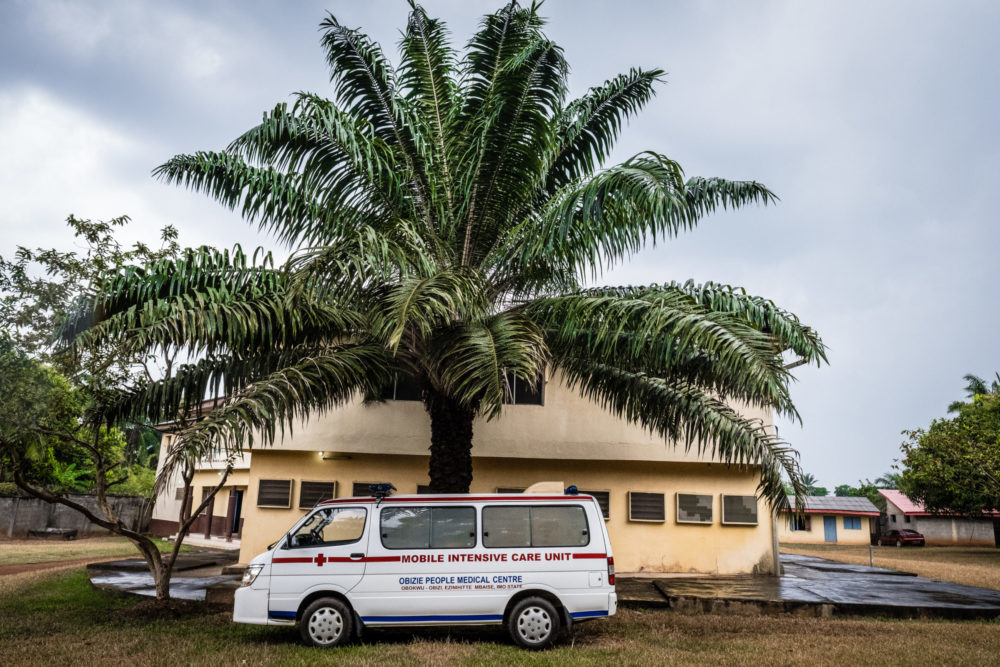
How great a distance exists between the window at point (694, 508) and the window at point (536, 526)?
7.87 m

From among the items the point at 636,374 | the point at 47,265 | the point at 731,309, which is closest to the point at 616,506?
the point at 636,374

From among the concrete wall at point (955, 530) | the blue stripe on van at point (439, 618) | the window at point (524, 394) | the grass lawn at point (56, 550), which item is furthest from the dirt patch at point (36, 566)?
the concrete wall at point (955, 530)

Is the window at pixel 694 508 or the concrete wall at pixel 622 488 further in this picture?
the window at pixel 694 508

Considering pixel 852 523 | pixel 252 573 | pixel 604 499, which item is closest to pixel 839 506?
pixel 852 523

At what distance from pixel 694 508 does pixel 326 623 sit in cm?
984

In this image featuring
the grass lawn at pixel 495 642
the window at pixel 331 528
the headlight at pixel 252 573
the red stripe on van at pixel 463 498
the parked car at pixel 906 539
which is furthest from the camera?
the parked car at pixel 906 539

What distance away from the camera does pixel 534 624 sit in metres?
8.20

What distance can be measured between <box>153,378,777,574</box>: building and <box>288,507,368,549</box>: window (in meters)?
6.71

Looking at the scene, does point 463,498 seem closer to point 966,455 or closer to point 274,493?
point 274,493

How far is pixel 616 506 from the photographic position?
1580 cm

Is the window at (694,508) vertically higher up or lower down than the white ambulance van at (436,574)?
higher up

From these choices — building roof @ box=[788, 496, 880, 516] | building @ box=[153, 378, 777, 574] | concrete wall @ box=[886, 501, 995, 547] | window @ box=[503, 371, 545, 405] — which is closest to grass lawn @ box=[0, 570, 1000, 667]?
building @ box=[153, 378, 777, 574]

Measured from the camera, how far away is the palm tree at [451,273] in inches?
332

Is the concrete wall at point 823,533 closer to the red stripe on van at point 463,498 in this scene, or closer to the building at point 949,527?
the building at point 949,527
